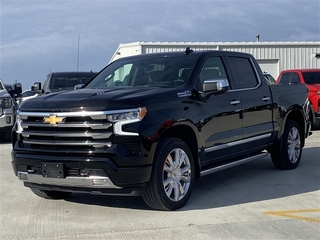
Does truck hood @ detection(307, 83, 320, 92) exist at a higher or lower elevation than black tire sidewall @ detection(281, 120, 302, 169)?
higher

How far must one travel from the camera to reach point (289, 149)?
8.03 metres

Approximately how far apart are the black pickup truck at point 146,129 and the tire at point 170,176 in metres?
0.01

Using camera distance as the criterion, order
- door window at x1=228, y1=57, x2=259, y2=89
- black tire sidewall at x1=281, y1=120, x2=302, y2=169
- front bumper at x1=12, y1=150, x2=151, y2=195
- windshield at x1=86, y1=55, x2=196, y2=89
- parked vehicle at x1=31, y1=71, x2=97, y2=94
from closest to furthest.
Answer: front bumper at x1=12, y1=150, x2=151, y2=195 < windshield at x1=86, y1=55, x2=196, y2=89 < door window at x1=228, y1=57, x2=259, y2=89 < black tire sidewall at x1=281, y1=120, x2=302, y2=169 < parked vehicle at x1=31, y1=71, x2=97, y2=94

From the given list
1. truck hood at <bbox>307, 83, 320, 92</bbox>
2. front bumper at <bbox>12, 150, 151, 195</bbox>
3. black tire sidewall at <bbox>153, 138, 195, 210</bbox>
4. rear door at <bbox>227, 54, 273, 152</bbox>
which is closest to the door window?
rear door at <bbox>227, 54, 273, 152</bbox>

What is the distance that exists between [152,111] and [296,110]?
3.81 meters

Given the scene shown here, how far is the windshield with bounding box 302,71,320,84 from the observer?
14461 mm

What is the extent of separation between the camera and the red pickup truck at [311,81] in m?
13.3

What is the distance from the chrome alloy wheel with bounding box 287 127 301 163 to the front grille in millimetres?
4005

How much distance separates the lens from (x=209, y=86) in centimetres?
598

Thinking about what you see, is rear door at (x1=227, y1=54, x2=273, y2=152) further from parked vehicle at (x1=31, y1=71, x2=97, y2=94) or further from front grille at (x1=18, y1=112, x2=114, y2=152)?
parked vehicle at (x1=31, y1=71, x2=97, y2=94)

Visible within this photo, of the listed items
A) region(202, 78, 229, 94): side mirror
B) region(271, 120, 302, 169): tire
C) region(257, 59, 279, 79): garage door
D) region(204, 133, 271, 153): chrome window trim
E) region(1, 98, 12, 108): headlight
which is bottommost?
region(271, 120, 302, 169): tire

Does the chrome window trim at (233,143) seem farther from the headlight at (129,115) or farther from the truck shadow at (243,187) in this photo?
the headlight at (129,115)

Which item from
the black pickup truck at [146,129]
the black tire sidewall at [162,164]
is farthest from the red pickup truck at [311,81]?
the black tire sidewall at [162,164]

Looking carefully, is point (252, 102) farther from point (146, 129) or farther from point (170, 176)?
point (146, 129)
